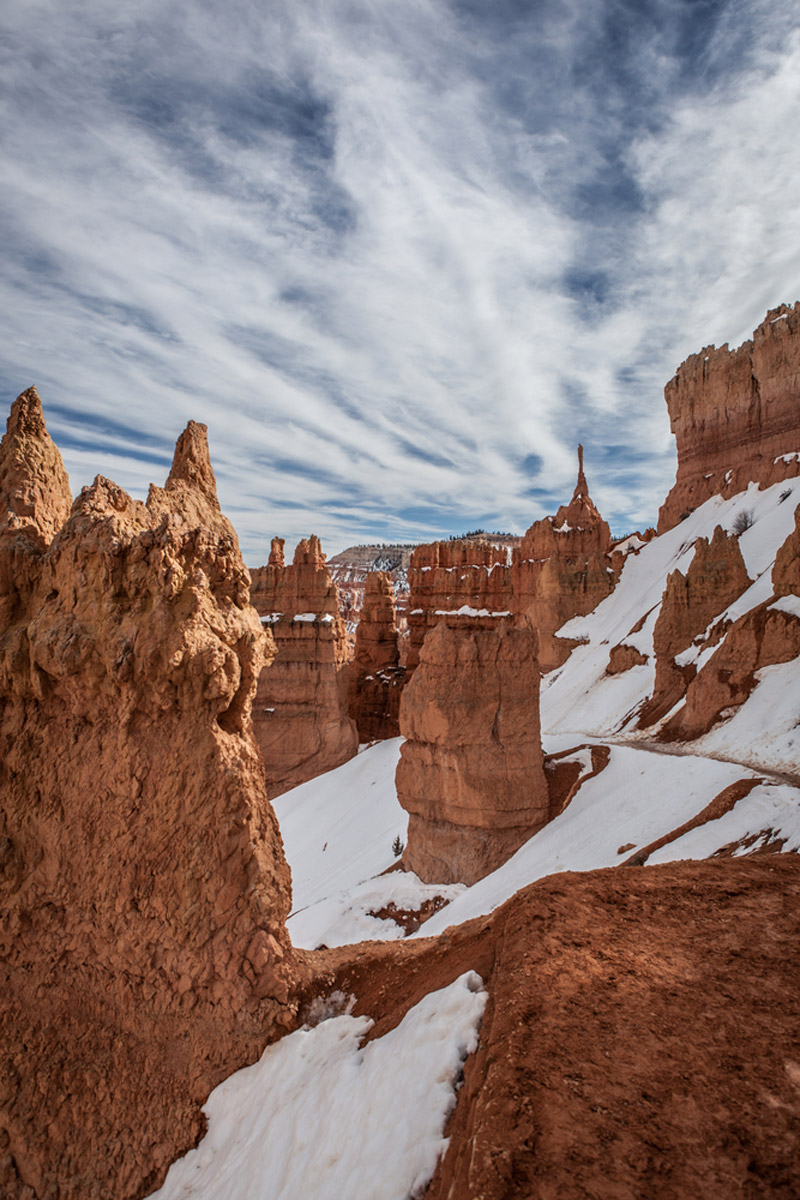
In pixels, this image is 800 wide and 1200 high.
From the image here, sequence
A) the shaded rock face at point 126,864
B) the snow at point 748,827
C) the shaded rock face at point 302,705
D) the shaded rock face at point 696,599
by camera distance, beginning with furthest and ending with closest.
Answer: the shaded rock face at point 302,705
the shaded rock face at point 696,599
the snow at point 748,827
the shaded rock face at point 126,864

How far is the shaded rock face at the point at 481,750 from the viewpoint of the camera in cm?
1515

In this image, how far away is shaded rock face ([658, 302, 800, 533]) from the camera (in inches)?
1540

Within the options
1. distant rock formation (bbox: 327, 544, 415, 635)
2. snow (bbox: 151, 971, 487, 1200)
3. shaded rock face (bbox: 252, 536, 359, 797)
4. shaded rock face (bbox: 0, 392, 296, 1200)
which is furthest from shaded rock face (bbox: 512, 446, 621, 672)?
distant rock formation (bbox: 327, 544, 415, 635)

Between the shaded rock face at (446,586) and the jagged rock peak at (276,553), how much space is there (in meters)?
6.93

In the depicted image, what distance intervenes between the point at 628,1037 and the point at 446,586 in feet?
101

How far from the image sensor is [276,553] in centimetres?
3447

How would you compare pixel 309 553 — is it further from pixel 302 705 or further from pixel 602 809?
pixel 602 809

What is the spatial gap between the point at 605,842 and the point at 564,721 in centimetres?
1596

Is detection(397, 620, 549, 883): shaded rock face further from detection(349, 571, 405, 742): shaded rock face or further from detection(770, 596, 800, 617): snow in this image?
detection(349, 571, 405, 742): shaded rock face

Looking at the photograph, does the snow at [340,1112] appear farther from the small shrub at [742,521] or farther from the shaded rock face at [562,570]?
the shaded rock face at [562,570]

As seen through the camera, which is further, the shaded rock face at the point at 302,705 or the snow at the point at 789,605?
the shaded rock face at the point at 302,705

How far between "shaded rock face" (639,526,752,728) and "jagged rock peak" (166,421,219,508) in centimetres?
1919

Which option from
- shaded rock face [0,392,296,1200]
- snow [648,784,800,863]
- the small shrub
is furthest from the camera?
the small shrub

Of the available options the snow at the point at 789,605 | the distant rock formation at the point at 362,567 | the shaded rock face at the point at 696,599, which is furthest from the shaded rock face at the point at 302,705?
the distant rock formation at the point at 362,567
